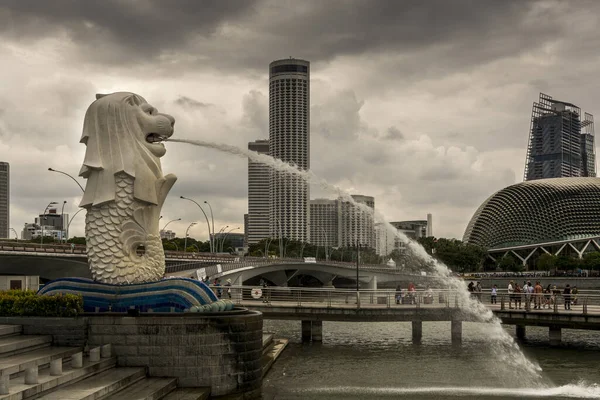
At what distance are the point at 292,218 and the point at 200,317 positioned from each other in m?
142

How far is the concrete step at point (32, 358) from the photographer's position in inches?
622

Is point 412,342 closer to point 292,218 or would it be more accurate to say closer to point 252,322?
point 252,322

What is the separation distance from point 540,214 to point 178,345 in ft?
427

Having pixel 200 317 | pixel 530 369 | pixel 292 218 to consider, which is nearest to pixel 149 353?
pixel 200 317

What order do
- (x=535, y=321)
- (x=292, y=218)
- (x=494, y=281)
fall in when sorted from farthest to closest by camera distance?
(x=292, y=218) → (x=494, y=281) → (x=535, y=321)

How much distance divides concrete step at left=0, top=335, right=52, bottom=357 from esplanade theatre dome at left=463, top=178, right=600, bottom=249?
12680 cm

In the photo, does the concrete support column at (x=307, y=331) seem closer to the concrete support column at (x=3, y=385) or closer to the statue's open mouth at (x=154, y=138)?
the statue's open mouth at (x=154, y=138)

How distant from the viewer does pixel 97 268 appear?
22.6 m

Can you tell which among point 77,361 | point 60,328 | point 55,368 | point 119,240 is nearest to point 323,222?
point 119,240

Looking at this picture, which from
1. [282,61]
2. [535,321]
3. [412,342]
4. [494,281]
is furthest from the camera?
[282,61]

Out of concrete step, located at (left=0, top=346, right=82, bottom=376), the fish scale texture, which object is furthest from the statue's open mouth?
concrete step, located at (left=0, top=346, right=82, bottom=376)

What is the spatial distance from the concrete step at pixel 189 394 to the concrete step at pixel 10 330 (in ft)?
15.6

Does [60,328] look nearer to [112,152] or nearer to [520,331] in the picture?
[112,152]

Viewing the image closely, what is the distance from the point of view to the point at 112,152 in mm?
23172
